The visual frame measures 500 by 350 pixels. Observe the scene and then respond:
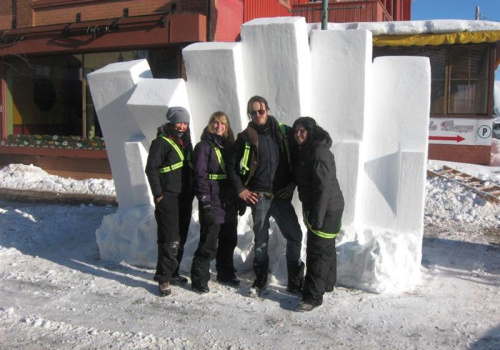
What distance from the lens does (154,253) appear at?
230 inches

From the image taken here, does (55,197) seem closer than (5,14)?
Yes

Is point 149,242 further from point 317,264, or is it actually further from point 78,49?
point 78,49

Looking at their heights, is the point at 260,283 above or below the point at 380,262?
below

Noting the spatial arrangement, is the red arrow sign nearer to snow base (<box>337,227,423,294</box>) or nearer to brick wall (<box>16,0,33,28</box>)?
snow base (<box>337,227,423,294</box>)

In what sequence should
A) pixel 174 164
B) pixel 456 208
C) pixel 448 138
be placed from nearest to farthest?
pixel 174 164 < pixel 456 208 < pixel 448 138

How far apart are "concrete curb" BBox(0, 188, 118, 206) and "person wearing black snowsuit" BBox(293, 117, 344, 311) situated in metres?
5.93

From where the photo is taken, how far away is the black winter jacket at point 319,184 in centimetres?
447

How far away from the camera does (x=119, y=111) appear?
6.24m

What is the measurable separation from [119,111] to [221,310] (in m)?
2.80

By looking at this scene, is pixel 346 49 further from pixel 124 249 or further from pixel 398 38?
pixel 398 38

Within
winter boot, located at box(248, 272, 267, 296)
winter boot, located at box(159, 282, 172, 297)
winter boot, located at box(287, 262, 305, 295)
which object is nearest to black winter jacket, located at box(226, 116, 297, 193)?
winter boot, located at box(287, 262, 305, 295)

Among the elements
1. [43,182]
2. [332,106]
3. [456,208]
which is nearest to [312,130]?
[332,106]

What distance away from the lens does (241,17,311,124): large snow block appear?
554 centimetres

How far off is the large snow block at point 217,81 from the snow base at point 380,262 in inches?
71.9
